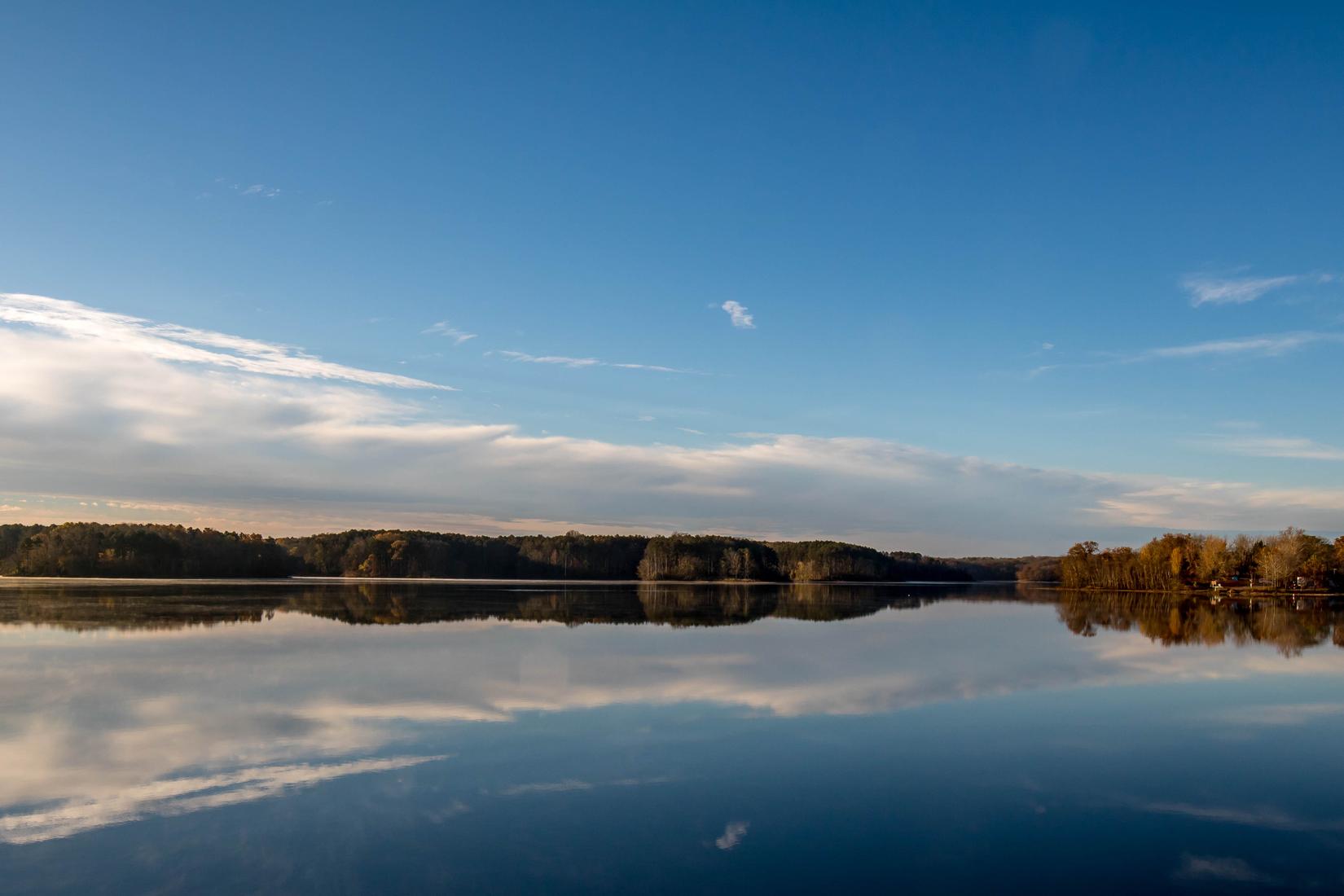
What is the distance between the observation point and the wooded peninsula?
91.1 m

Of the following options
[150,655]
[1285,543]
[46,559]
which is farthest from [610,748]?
[1285,543]

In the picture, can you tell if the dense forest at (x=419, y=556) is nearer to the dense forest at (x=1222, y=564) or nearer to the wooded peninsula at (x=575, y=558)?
the wooded peninsula at (x=575, y=558)

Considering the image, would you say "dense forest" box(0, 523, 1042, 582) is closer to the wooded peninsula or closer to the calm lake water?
the wooded peninsula

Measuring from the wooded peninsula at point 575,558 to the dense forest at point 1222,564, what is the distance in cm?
15

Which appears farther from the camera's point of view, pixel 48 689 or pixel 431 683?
pixel 431 683

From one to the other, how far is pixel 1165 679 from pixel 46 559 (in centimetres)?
10202

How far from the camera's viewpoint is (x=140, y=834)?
7961 mm

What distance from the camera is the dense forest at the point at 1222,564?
311ft

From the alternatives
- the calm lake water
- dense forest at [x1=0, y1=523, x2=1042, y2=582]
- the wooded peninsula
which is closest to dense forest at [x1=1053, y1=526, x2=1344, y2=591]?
the wooded peninsula

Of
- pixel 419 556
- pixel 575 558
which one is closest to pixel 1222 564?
pixel 575 558

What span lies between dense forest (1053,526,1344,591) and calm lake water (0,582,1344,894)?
89.5 meters

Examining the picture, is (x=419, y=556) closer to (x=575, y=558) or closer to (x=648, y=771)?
(x=575, y=558)

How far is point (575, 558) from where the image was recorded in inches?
4823

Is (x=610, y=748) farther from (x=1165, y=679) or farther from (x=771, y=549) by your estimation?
(x=771, y=549)
